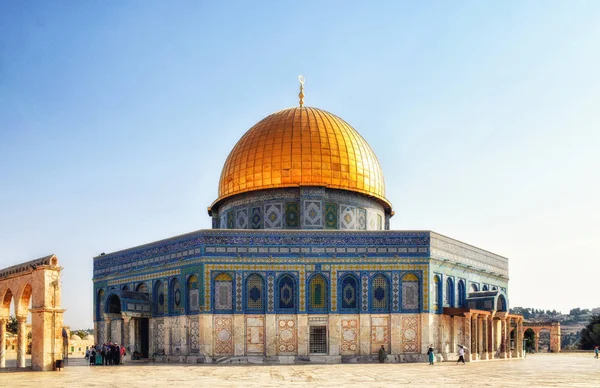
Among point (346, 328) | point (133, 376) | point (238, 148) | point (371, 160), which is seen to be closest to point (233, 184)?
point (238, 148)

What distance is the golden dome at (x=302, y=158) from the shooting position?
3256 centimetres

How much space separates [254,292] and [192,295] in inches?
101

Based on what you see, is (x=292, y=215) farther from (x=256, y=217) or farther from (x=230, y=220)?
(x=230, y=220)

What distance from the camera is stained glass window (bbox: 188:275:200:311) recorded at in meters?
29.1

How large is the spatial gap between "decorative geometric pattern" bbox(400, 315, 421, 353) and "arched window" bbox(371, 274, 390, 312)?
898mm

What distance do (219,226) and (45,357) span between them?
13.1m

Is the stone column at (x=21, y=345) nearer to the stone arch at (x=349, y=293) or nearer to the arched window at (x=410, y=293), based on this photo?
the stone arch at (x=349, y=293)

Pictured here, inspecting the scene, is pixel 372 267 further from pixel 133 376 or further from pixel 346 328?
pixel 133 376

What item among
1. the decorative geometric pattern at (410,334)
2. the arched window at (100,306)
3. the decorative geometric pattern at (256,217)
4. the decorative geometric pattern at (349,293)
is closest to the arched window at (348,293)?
the decorative geometric pattern at (349,293)

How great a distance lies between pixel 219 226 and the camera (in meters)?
35.7

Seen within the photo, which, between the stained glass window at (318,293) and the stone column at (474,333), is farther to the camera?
the stone column at (474,333)

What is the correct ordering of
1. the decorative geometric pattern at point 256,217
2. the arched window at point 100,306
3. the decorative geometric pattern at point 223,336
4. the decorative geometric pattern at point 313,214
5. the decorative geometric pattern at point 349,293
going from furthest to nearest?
the arched window at point 100,306, the decorative geometric pattern at point 256,217, the decorative geometric pattern at point 313,214, the decorative geometric pattern at point 349,293, the decorative geometric pattern at point 223,336

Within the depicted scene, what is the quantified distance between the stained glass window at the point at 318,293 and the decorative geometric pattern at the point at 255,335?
2111 mm

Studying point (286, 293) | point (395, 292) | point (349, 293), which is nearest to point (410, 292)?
point (395, 292)
